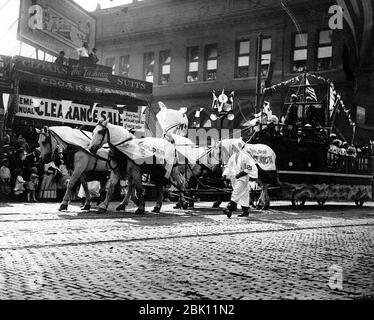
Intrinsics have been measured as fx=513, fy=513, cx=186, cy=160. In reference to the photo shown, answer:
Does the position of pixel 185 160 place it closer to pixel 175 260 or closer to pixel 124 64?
pixel 175 260

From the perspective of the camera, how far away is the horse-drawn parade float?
40.3 ft

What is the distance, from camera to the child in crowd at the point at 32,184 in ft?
52.3

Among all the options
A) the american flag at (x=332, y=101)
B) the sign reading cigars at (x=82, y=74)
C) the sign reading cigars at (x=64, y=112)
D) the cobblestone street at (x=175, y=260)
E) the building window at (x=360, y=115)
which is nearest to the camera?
the cobblestone street at (x=175, y=260)

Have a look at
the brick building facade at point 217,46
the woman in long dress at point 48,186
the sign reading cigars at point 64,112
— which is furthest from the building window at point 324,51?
the woman in long dress at point 48,186

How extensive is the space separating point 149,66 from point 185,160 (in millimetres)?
22069

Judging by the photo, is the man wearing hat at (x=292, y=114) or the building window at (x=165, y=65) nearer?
the man wearing hat at (x=292, y=114)

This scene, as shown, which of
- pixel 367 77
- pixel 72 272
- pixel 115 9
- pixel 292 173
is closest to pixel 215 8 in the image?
pixel 115 9

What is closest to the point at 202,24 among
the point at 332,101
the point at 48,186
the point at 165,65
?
the point at 165,65

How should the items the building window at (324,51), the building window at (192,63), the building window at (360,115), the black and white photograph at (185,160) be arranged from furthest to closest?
the building window at (192,63) → the building window at (324,51) → the building window at (360,115) → the black and white photograph at (185,160)

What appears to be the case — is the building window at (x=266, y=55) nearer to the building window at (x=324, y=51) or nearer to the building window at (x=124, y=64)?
the building window at (x=324, y=51)

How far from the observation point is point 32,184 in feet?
52.4

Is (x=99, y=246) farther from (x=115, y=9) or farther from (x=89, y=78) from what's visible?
(x=115, y=9)

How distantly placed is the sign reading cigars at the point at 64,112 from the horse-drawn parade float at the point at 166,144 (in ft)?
0.12
